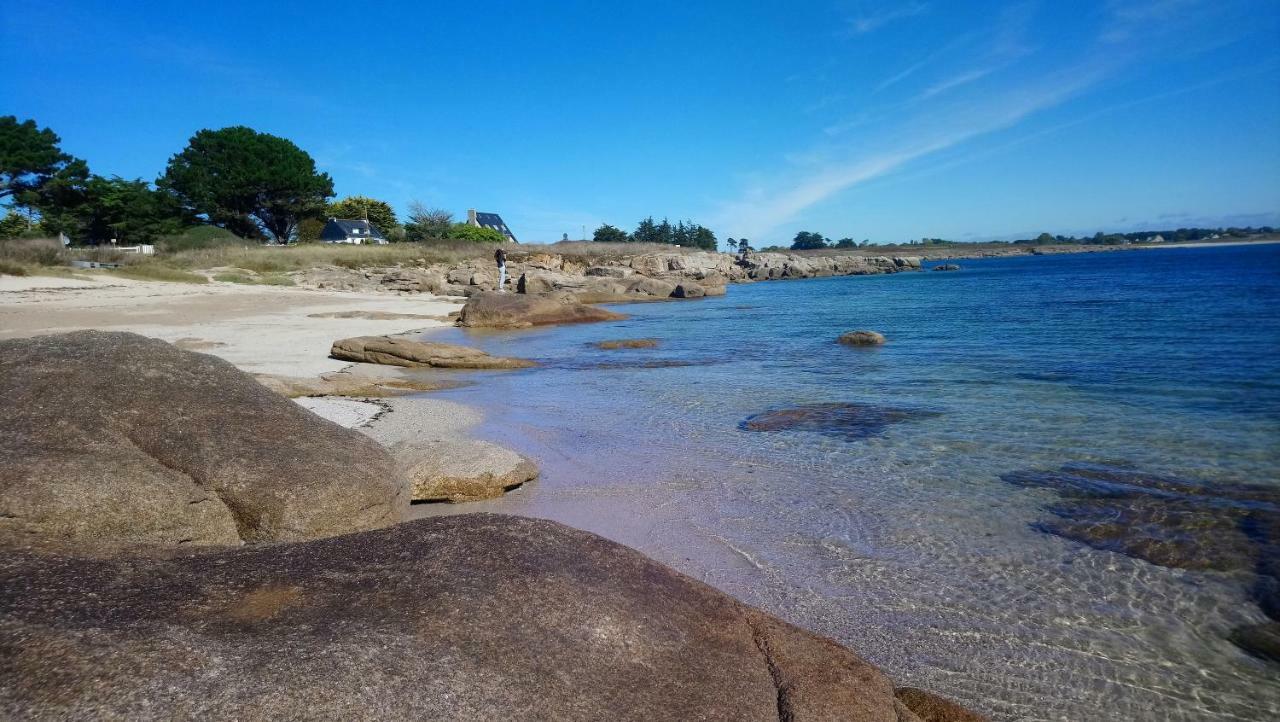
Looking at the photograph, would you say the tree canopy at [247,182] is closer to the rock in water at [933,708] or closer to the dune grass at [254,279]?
the dune grass at [254,279]

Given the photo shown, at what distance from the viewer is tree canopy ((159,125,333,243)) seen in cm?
5897

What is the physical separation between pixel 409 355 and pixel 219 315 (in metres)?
10.4

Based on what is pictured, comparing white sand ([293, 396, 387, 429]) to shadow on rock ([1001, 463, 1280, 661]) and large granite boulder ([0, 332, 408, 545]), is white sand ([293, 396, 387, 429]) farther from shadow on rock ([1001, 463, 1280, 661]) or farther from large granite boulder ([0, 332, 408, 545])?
shadow on rock ([1001, 463, 1280, 661])

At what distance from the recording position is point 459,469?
21.6ft

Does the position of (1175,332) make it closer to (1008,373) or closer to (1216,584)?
(1008,373)

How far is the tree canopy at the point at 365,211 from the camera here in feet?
267

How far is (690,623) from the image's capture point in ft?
8.89

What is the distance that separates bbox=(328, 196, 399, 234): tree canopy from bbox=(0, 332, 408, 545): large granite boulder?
80.5m

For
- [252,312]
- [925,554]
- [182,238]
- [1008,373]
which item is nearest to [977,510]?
[925,554]

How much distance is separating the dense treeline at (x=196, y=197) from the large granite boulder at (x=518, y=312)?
104ft

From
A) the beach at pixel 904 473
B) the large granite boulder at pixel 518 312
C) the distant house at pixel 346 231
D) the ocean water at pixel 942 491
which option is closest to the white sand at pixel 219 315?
the beach at pixel 904 473

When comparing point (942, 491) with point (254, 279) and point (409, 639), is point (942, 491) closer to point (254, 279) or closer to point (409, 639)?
point (409, 639)

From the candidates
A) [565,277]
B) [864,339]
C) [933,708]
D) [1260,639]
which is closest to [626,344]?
[864,339]

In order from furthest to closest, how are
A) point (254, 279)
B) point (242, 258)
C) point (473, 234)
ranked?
point (473, 234) < point (242, 258) < point (254, 279)
